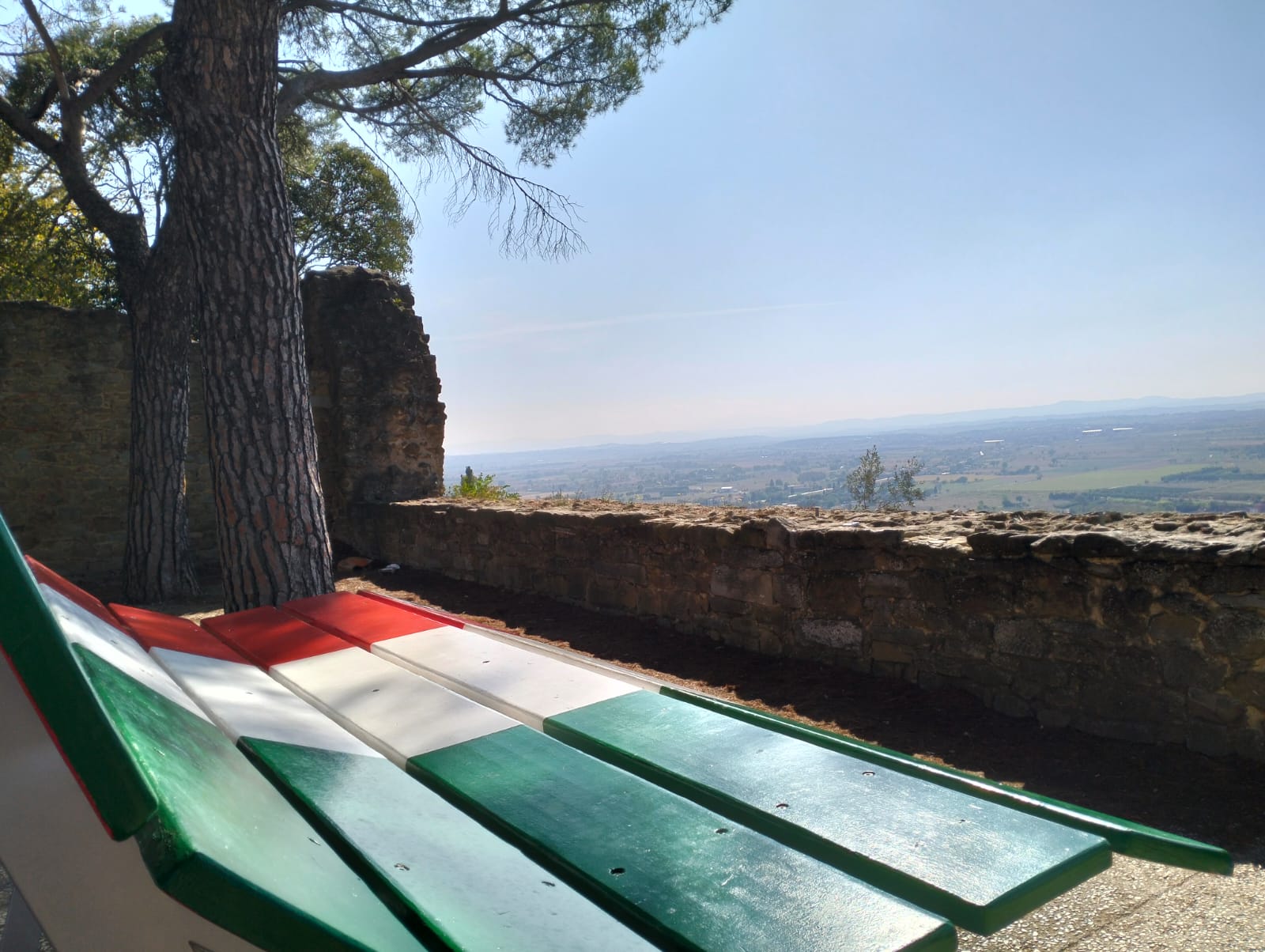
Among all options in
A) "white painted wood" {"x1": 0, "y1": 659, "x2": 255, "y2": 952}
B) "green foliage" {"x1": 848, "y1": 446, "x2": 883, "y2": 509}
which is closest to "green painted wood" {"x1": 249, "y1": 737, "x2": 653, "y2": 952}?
"white painted wood" {"x1": 0, "y1": 659, "x2": 255, "y2": 952}

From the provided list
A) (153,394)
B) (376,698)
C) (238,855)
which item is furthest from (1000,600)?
(153,394)

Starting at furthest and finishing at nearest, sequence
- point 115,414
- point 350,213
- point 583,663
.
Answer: point 350,213 < point 115,414 < point 583,663

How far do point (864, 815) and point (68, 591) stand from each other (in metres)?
1.89

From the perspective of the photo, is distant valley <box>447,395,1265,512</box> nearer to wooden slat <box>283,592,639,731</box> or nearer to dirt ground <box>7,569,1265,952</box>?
dirt ground <box>7,569,1265,952</box>

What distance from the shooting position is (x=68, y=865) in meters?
0.82

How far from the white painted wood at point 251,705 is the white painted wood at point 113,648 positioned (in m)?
0.05

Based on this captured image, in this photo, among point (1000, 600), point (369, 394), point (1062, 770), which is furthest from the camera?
point (369, 394)

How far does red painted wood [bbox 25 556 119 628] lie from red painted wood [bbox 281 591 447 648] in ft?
1.84

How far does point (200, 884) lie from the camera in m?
0.69

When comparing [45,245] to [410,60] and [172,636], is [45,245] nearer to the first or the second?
[410,60]

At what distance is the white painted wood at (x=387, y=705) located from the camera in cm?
151

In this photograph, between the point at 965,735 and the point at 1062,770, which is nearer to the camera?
the point at 1062,770

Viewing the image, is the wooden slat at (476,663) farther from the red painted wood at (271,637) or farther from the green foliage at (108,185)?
the green foliage at (108,185)

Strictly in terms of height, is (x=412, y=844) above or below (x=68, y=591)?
below
